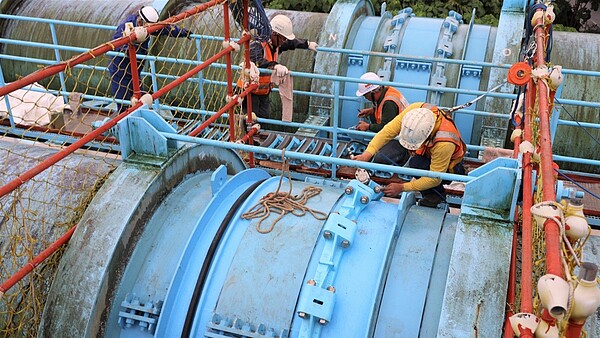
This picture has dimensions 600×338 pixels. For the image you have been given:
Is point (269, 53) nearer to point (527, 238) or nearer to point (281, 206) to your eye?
point (281, 206)

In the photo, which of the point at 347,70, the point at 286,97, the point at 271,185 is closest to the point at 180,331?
the point at 271,185

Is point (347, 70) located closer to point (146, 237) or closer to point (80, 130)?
point (80, 130)

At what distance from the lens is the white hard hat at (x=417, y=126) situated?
4.88 metres

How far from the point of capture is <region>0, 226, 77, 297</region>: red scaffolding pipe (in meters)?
3.14

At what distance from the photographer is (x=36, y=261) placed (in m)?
3.33

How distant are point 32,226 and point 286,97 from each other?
3.78 metres

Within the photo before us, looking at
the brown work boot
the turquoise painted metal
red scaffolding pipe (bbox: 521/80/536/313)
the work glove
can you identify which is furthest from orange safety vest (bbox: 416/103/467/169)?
the work glove

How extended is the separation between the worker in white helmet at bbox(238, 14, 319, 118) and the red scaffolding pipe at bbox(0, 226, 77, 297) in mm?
3652

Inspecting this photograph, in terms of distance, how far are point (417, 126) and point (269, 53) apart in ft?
9.05

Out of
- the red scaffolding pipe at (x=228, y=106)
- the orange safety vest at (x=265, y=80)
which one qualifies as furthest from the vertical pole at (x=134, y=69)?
the orange safety vest at (x=265, y=80)

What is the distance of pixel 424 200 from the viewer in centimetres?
560

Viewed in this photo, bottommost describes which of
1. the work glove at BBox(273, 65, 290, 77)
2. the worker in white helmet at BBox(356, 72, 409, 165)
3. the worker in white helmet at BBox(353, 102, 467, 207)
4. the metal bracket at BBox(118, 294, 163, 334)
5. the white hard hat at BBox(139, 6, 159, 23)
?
the metal bracket at BBox(118, 294, 163, 334)

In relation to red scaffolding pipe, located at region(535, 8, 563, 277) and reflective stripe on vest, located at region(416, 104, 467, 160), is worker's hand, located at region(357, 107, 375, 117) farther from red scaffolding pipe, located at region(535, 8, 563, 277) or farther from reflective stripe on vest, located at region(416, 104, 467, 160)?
red scaffolding pipe, located at region(535, 8, 563, 277)

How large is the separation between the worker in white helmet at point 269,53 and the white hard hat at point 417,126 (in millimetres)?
2209
